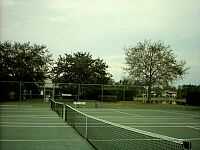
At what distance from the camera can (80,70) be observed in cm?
5266

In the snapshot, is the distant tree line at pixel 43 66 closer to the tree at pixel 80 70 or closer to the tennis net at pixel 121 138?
the tree at pixel 80 70

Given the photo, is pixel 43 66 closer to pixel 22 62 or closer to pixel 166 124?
pixel 22 62

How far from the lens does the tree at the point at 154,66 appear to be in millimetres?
44156

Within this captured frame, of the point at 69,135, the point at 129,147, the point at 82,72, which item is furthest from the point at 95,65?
the point at 129,147

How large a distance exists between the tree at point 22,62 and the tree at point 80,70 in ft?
18.9

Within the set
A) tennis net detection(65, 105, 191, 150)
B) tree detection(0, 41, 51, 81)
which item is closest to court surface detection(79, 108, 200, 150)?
tennis net detection(65, 105, 191, 150)

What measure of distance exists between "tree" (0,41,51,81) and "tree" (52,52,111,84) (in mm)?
5768

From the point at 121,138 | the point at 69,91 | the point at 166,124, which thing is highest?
the point at 69,91

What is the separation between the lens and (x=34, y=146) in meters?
9.19

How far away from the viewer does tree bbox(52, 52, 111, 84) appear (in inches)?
2057

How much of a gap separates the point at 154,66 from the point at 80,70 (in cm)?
1222

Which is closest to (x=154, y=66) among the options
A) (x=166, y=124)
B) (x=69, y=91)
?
(x=69, y=91)

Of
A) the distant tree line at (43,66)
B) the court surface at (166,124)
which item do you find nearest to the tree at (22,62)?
the distant tree line at (43,66)

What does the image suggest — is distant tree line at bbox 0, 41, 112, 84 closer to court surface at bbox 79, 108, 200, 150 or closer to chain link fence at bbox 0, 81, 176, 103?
chain link fence at bbox 0, 81, 176, 103
